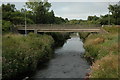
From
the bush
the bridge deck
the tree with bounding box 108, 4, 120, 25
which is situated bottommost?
the bush

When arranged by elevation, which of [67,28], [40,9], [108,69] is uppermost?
[40,9]

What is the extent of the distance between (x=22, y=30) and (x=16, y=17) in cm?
980

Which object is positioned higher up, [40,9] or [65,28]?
[40,9]

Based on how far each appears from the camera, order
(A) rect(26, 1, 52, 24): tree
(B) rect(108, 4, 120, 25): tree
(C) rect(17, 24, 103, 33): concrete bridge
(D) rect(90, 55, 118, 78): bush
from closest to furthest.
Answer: (D) rect(90, 55, 118, 78): bush, (C) rect(17, 24, 103, 33): concrete bridge, (B) rect(108, 4, 120, 25): tree, (A) rect(26, 1, 52, 24): tree

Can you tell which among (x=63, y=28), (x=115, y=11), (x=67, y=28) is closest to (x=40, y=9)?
(x=115, y=11)

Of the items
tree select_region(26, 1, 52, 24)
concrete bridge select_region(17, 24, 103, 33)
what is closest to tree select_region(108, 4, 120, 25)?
tree select_region(26, 1, 52, 24)

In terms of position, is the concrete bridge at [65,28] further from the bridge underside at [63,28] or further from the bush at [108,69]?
the bush at [108,69]

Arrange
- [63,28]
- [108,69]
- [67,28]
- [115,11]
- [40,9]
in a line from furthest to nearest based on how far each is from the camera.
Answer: [40,9] < [115,11] < [63,28] < [67,28] < [108,69]

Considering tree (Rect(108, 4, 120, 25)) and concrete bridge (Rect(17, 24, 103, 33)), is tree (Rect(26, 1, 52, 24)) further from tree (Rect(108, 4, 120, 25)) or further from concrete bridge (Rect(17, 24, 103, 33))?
concrete bridge (Rect(17, 24, 103, 33))

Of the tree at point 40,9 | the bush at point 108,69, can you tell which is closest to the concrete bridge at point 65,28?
the tree at point 40,9

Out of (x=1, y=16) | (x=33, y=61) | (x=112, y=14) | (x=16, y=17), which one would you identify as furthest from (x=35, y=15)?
(x=33, y=61)

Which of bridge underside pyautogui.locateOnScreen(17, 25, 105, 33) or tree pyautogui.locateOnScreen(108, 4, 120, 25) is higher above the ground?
tree pyautogui.locateOnScreen(108, 4, 120, 25)

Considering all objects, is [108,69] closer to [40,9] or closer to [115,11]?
[115,11]

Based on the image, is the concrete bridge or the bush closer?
the bush
